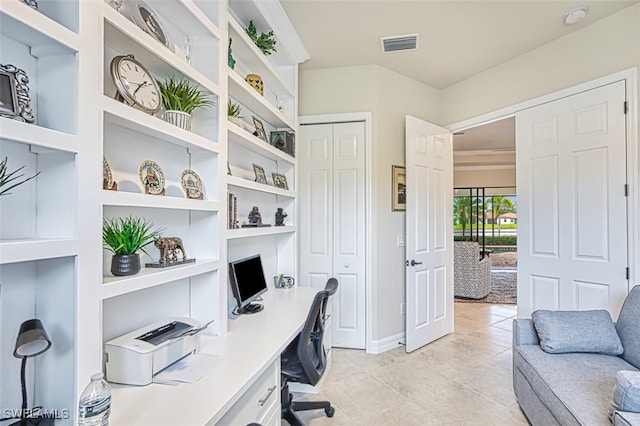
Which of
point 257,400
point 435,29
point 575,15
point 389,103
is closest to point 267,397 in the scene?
point 257,400

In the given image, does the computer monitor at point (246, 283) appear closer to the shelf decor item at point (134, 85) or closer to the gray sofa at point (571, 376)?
the shelf decor item at point (134, 85)

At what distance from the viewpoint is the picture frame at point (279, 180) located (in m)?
2.94

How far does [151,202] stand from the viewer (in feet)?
4.31

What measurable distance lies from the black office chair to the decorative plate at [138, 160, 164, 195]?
39.2 inches

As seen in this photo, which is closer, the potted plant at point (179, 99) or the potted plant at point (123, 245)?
the potted plant at point (123, 245)

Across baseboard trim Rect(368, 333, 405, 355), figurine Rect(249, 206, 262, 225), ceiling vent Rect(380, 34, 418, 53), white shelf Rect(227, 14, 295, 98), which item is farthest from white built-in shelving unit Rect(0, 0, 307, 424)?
baseboard trim Rect(368, 333, 405, 355)

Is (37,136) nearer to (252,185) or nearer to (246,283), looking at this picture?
(252,185)

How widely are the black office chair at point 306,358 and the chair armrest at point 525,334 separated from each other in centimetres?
133

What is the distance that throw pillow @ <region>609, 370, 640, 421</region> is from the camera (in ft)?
4.42

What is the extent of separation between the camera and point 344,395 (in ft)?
8.60

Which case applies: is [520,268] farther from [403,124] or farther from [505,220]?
[505,220]

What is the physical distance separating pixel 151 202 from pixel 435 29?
2638mm

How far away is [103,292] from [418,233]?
9.75 ft

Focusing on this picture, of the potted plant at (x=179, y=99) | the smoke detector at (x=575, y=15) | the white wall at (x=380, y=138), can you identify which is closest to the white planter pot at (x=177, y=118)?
the potted plant at (x=179, y=99)
